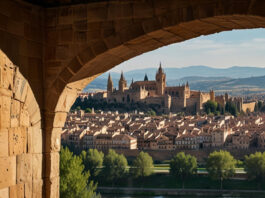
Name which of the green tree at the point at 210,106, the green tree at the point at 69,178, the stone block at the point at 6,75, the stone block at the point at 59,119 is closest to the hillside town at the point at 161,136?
the green tree at the point at 210,106

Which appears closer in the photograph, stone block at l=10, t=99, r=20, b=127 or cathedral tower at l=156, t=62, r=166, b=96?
stone block at l=10, t=99, r=20, b=127

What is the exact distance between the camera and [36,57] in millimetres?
2828

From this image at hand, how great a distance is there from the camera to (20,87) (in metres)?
2.68

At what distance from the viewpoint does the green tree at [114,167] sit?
29.6 metres

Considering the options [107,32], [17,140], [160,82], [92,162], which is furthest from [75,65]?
[160,82]

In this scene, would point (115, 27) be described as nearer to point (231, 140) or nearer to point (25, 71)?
point (25, 71)

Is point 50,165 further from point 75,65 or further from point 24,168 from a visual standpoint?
point 75,65

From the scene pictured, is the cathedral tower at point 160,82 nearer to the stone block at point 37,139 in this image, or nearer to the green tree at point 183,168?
the green tree at point 183,168

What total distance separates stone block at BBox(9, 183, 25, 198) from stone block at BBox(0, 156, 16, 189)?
22 millimetres

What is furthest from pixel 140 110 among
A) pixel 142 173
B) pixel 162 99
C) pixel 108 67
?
pixel 108 67

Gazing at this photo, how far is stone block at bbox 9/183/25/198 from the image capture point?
8.47ft

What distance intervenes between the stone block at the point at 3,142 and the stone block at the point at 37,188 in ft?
0.88

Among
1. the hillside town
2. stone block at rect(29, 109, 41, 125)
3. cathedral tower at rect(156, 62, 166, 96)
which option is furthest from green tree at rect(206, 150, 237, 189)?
cathedral tower at rect(156, 62, 166, 96)

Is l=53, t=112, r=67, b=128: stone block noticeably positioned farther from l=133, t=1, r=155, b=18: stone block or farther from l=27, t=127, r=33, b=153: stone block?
l=133, t=1, r=155, b=18: stone block
